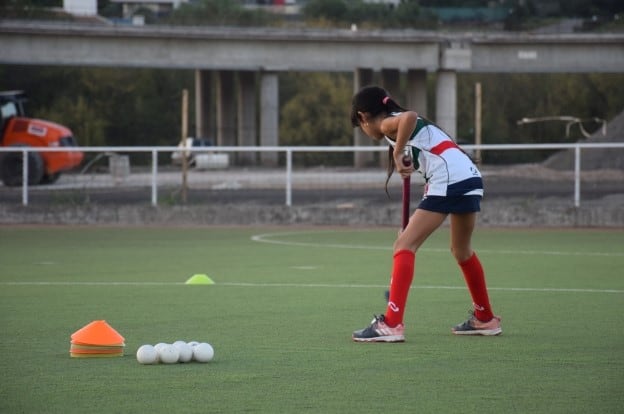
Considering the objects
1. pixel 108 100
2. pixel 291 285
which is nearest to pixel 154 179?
pixel 291 285

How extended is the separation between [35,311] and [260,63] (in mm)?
52667

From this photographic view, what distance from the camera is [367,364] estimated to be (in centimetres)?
904

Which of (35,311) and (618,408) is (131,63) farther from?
(618,408)

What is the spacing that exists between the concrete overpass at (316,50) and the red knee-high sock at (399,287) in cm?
5127

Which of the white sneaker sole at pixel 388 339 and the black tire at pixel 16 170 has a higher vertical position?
the white sneaker sole at pixel 388 339

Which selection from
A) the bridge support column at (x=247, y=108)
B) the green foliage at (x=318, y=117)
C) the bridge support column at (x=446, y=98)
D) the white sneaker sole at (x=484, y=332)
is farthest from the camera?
the green foliage at (x=318, y=117)

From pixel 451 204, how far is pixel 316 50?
54941 mm

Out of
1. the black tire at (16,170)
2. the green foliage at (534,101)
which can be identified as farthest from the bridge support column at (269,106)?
the black tire at (16,170)

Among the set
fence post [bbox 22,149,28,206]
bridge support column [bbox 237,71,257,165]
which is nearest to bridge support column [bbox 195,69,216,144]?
bridge support column [bbox 237,71,257,165]

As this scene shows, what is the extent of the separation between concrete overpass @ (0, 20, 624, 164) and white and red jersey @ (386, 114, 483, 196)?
51.1m

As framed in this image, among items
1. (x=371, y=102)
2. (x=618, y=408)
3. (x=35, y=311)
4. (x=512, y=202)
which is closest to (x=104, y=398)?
(x=618, y=408)

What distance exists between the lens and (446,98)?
6669 centimetres

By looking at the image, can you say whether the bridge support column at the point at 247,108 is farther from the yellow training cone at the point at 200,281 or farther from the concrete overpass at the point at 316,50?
the yellow training cone at the point at 200,281

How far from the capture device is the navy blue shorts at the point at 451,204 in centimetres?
1023
